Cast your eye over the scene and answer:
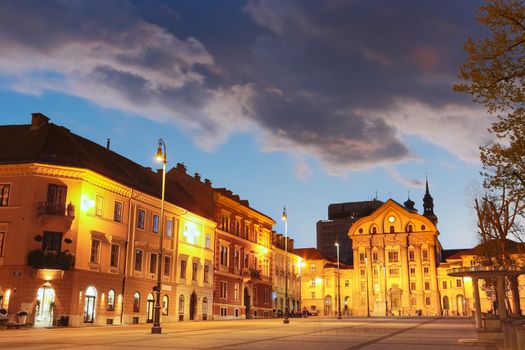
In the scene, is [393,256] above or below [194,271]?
above

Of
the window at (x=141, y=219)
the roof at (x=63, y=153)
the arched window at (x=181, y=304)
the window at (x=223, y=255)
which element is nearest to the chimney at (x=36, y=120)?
the roof at (x=63, y=153)

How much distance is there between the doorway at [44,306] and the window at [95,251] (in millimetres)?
4541

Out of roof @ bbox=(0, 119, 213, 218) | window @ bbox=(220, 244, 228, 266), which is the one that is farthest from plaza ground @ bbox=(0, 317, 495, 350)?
window @ bbox=(220, 244, 228, 266)

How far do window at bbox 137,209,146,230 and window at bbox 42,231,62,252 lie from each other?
1015 centimetres

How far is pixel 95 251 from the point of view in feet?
144

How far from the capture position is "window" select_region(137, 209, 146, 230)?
50.3 metres

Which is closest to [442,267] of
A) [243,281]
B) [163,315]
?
[243,281]

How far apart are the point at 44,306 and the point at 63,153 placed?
11666 millimetres

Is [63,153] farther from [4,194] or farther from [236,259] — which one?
[236,259]

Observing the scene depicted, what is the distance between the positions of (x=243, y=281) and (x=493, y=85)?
60.2m

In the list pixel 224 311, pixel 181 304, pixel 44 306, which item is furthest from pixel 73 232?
pixel 224 311

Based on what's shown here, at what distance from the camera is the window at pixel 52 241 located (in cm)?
4019

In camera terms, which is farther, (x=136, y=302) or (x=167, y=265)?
(x=167, y=265)

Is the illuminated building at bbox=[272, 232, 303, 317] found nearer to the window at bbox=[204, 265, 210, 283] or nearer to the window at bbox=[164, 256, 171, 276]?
the window at bbox=[204, 265, 210, 283]
